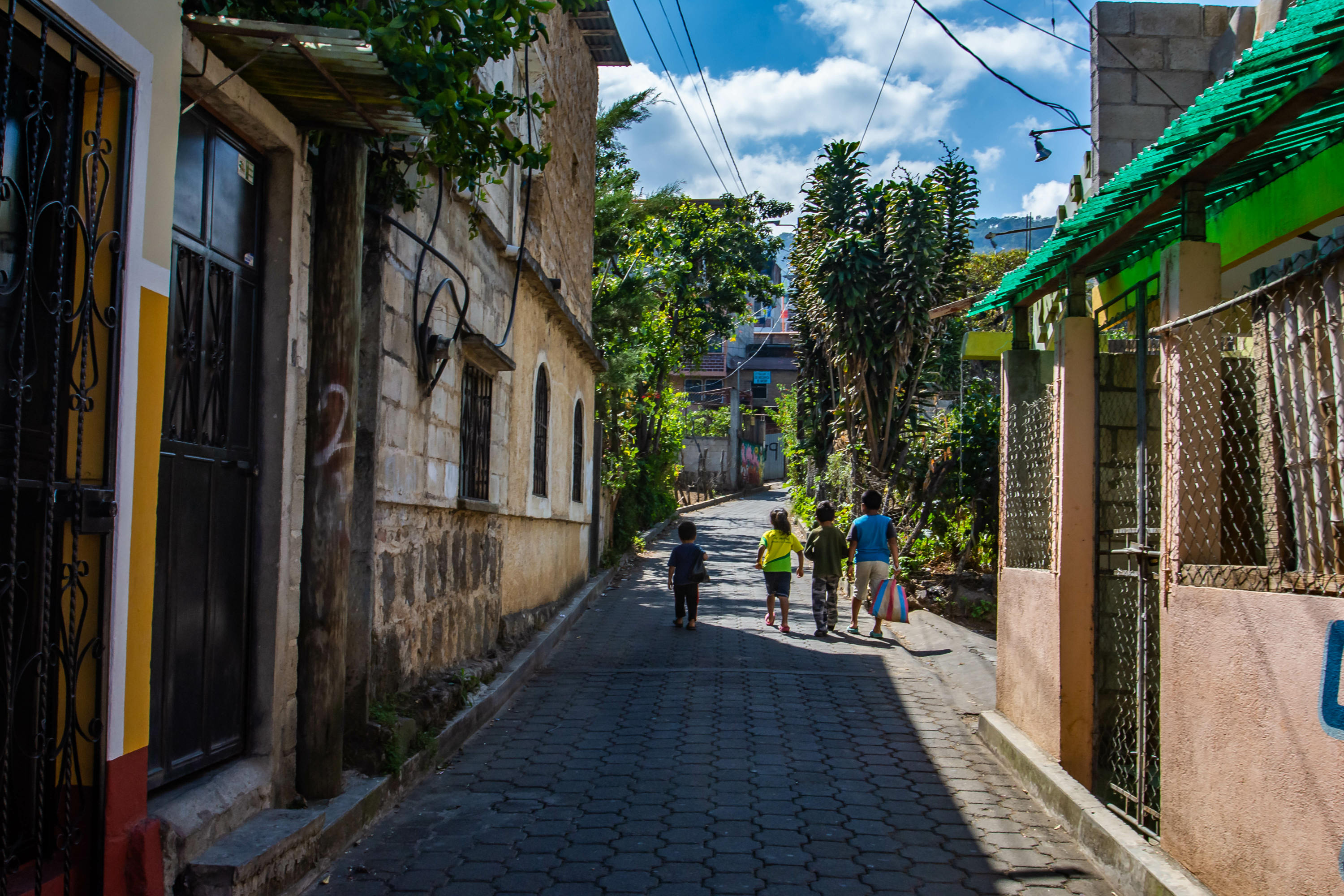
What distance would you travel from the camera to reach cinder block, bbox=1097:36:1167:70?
916cm

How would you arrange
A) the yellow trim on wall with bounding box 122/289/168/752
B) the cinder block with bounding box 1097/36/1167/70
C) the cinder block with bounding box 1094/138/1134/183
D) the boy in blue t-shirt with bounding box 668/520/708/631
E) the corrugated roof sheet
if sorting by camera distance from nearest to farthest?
1. the yellow trim on wall with bounding box 122/289/168/752
2. the cinder block with bounding box 1094/138/1134/183
3. the cinder block with bounding box 1097/36/1167/70
4. the boy in blue t-shirt with bounding box 668/520/708/631
5. the corrugated roof sheet

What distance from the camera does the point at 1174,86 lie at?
926 centimetres

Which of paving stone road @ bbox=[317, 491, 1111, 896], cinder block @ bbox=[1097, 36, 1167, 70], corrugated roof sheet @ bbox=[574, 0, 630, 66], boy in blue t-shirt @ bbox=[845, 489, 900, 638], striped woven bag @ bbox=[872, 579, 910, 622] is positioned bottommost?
paving stone road @ bbox=[317, 491, 1111, 896]

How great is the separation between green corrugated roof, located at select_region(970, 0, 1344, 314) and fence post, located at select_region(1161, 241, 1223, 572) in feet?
1.96

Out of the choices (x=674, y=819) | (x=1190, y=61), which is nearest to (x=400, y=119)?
(x=674, y=819)

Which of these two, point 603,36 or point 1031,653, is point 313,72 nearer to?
point 1031,653

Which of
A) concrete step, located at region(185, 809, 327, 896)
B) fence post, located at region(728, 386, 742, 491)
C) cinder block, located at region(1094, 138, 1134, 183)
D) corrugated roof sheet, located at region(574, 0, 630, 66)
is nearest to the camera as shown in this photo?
concrete step, located at region(185, 809, 327, 896)

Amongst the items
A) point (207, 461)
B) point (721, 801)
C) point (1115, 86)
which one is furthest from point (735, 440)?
point (207, 461)

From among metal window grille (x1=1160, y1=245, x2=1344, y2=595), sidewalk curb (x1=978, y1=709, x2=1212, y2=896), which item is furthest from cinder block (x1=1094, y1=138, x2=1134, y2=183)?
sidewalk curb (x1=978, y1=709, x2=1212, y2=896)

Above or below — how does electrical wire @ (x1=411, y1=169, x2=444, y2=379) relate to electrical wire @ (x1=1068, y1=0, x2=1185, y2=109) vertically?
below

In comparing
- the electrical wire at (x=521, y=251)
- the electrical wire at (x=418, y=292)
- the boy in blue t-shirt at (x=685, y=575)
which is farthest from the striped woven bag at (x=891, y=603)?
the electrical wire at (x=418, y=292)

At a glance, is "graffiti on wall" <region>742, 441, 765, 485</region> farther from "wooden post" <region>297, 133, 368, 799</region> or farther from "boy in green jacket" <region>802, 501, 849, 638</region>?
"wooden post" <region>297, 133, 368, 799</region>

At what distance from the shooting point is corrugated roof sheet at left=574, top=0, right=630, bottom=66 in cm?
1404

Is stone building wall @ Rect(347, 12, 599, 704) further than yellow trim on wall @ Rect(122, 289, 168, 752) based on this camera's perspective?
Yes
